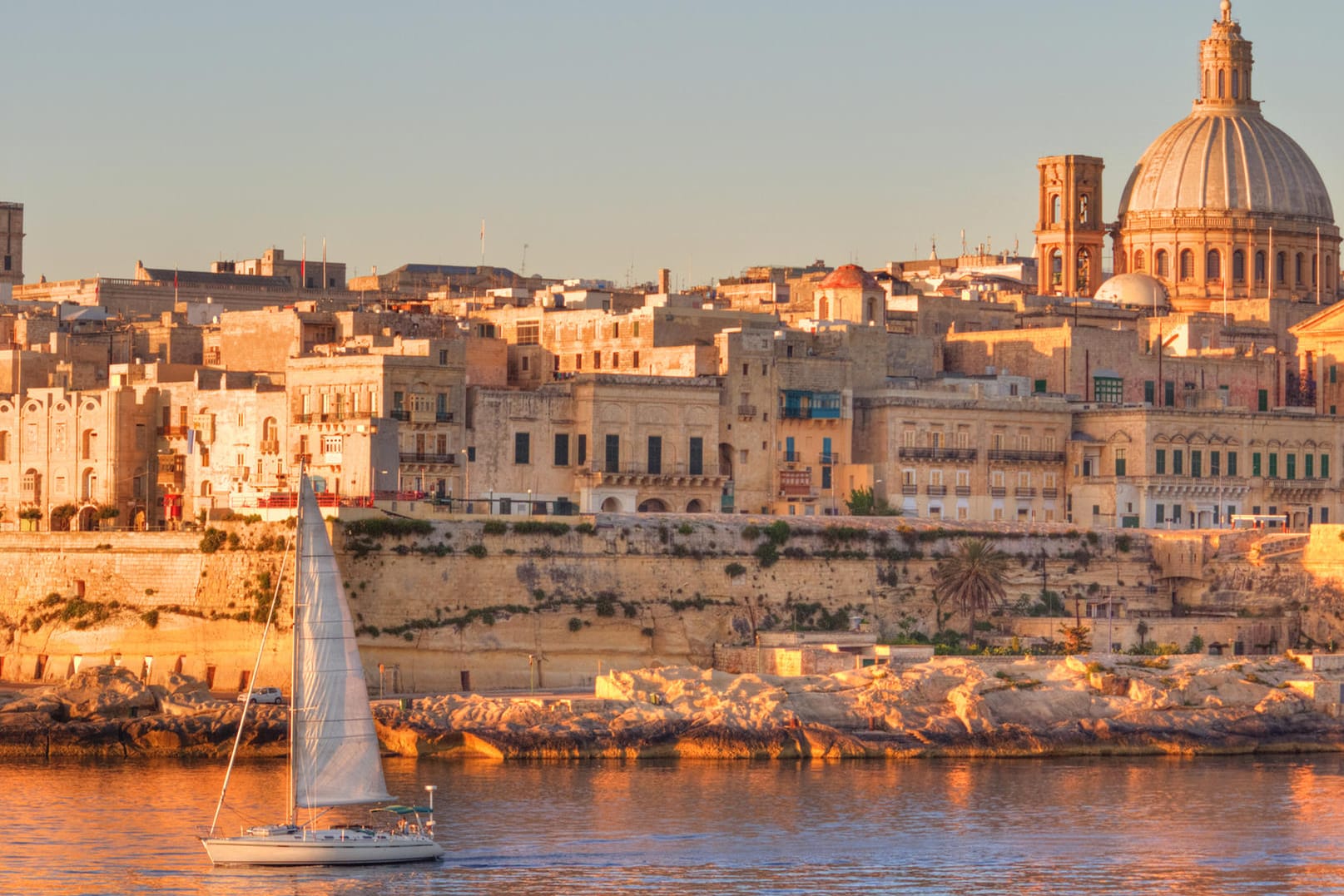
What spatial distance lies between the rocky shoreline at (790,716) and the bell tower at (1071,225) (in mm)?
46449

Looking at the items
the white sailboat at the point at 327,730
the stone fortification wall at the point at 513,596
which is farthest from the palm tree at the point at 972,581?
the white sailboat at the point at 327,730

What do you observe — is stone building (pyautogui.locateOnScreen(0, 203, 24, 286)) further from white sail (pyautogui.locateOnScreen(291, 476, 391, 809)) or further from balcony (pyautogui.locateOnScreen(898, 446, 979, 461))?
white sail (pyautogui.locateOnScreen(291, 476, 391, 809))

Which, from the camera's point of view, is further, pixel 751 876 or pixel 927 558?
pixel 927 558

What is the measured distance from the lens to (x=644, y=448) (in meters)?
67.9

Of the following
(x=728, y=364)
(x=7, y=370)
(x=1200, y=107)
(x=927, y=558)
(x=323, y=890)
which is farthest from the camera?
(x=1200, y=107)

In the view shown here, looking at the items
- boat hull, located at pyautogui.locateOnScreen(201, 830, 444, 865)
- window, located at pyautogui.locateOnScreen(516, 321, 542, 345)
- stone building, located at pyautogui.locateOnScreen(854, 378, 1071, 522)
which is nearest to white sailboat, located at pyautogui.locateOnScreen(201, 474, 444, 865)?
boat hull, located at pyautogui.locateOnScreen(201, 830, 444, 865)

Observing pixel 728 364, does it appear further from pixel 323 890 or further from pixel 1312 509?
pixel 323 890

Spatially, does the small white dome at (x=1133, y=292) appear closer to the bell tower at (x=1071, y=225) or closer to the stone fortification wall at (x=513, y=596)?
the bell tower at (x=1071, y=225)

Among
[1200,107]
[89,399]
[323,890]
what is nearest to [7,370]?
[89,399]

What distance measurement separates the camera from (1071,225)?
102938 mm

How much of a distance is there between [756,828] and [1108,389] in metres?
34.8

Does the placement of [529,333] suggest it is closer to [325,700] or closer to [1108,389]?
[1108,389]

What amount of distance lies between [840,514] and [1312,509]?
14466 millimetres

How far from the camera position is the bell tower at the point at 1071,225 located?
10306 centimetres
